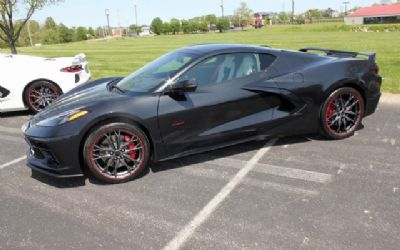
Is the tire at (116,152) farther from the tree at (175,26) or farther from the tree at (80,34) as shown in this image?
the tree at (80,34)

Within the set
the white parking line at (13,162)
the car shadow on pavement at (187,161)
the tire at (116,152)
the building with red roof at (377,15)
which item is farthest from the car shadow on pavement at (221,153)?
the building with red roof at (377,15)

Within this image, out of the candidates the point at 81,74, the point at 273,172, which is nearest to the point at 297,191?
the point at 273,172

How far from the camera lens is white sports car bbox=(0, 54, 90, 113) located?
730cm

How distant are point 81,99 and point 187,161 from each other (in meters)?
1.41

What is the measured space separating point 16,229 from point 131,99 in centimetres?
165

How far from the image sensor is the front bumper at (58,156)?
12.9 ft

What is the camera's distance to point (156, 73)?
477 cm

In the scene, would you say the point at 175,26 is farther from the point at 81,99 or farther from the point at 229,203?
the point at 229,203

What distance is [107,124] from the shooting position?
4.10 meters

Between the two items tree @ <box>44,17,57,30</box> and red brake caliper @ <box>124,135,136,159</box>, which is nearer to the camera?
red brake caliper @ <box>124,135,136,159</box>

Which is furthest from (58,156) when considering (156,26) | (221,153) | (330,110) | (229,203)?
(156,26)

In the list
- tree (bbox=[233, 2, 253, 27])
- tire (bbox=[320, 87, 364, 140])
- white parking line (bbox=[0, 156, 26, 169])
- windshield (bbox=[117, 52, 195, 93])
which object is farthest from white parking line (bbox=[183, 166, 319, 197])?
tree (bbox=[233, 2, 253, 27])

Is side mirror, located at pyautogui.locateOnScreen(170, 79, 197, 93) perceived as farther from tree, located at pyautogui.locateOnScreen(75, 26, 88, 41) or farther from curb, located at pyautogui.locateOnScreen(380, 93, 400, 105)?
tree, located at pyautogui.locateOnScreen(75, 26, 88, 41)

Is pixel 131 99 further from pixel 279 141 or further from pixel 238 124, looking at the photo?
pixel 279 141
